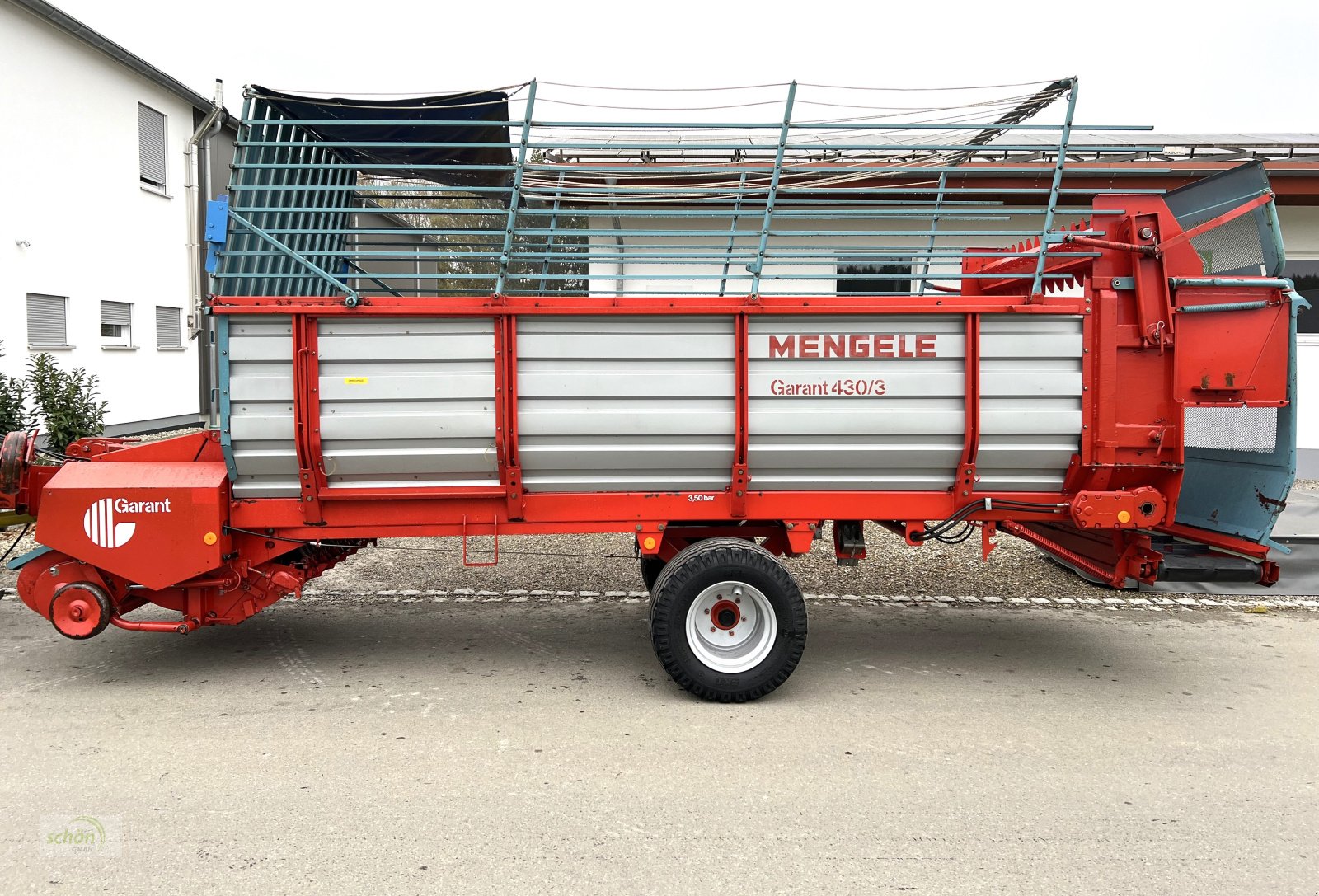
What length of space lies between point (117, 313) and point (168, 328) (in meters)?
1.55

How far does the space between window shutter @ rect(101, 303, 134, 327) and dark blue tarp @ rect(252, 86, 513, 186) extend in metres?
10.6

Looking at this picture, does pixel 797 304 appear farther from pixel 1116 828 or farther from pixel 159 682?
pixel 159 682

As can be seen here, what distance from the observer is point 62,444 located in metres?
8.55

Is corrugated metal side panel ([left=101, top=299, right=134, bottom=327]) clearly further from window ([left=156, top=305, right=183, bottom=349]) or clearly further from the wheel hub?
the wheel hub

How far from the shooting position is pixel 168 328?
15555mm

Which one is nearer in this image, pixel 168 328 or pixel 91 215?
pixel 91 215

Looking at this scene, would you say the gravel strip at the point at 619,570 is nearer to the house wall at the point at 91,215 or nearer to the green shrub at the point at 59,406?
the green shrub at the point at 59,406

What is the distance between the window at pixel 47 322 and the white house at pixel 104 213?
2 centimetres

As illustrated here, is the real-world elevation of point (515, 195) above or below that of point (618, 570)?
above

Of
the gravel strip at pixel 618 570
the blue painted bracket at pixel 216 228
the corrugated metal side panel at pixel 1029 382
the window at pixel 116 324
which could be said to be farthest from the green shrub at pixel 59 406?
the corrugated metal side panel at pixel 1029 382

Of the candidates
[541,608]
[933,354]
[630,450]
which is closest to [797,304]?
[933,354]

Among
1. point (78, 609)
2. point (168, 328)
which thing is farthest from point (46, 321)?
point (78, 609)

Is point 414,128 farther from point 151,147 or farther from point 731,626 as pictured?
point 151,147

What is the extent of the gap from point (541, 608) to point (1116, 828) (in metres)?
3.99
